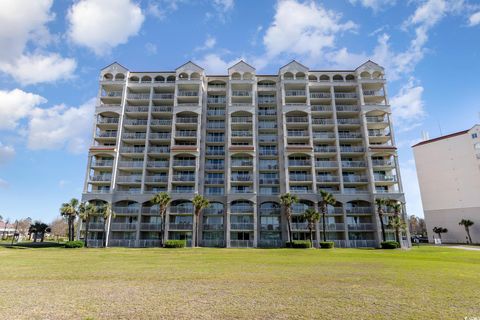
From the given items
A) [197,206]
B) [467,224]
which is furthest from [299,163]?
[467,224]

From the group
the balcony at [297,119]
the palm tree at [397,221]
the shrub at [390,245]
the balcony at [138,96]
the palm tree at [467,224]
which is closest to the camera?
the shrub at [390,245]

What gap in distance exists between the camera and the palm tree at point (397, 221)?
51781 mm

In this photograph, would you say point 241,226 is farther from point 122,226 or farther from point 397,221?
point 397,221

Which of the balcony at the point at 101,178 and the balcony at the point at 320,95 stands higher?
the balcony at the point at 320,95

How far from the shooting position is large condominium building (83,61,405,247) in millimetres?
56531

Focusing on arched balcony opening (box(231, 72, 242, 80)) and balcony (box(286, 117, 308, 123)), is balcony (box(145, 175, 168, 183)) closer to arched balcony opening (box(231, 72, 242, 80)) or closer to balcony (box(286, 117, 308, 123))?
arched balcony opening (box(231, 72, 242, 80))

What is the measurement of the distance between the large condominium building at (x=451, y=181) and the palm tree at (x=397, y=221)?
34.6 meters

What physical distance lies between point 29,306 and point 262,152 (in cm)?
5349

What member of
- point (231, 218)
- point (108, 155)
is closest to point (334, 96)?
point (231, 218)

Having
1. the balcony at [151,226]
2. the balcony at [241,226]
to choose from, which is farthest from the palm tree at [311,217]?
the balcony at [151,226]

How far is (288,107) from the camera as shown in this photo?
63062mm

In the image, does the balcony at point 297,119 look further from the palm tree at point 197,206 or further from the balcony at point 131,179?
the balcony at point 131,179

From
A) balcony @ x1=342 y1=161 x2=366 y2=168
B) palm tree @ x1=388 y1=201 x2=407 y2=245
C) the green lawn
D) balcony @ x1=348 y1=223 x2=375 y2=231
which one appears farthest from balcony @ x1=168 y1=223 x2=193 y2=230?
palm tree @ x1=388 y1=201 x2=407 y2=245

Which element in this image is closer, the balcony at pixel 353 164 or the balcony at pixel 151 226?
the balcony at pixel 151 226
